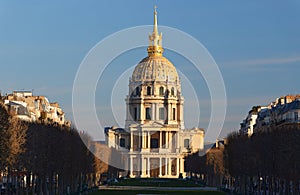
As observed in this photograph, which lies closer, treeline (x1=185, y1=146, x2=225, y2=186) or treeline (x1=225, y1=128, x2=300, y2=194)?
treeline (x1=225, y1=128, x2=300, y2=194)

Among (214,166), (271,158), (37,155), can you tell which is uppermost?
(214,166)

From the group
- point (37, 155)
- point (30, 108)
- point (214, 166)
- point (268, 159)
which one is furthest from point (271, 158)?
point (30, 108)

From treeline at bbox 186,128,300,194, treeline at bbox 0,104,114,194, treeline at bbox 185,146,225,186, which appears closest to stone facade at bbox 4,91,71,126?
treeline at bbox 0,104,114,194

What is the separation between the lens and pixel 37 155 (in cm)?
7656

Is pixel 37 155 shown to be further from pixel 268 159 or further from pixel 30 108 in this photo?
pixel 30 108

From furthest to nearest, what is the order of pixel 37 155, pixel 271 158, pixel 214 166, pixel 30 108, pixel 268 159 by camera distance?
pixel 214 166
pixel 30 108
pixel 268 159
pixel 271 158
pixel 37 155

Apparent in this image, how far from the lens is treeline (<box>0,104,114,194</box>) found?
221ft

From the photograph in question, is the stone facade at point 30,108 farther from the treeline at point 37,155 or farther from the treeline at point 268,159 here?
the treeline at point 268,159

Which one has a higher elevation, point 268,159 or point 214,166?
point 214,166

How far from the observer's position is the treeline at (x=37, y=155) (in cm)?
6750

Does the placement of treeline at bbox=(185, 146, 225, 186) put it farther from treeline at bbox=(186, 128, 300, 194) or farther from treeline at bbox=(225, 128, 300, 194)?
treeline at bbox=(225, 128, 300, 194)

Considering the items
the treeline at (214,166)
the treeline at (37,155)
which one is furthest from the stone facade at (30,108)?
the treeline at (214,166)

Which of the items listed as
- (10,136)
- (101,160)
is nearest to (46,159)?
(10,136)

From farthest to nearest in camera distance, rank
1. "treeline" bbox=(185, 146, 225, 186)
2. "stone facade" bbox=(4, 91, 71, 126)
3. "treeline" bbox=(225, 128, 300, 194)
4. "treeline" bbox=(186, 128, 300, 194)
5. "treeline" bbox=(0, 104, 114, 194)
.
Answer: "treeline" bbox=(185, 146, 225, 186) < "stone facade" bbox=(4, 91, 71, 126) < "treeline" bbox=(186, 128, 300, 194) < "treeline" bbox=(225, 128, 300, 194) < "treeline" bbox=(0, 104, 114, 194)
